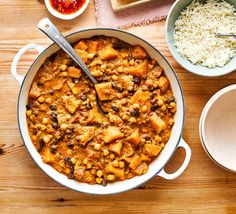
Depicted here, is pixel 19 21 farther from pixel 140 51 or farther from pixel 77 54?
pixel 140 51

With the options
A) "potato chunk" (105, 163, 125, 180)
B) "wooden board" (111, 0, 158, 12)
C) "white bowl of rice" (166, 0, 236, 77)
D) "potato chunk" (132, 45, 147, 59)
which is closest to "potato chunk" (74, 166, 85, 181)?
"potato chunk" (105, 163, 125, 180)

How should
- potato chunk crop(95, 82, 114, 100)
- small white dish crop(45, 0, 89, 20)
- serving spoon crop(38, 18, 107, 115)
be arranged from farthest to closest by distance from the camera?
small white dish crop(45, 0, 89, 20) < potato chunk crop(95, 82, 114, 100) < serving spoon crop(38, 18, 107, 115)

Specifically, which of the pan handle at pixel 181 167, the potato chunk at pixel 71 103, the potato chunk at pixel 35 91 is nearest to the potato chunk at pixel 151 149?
the pan handle at pixel 181 167

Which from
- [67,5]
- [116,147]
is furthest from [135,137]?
[67,5]

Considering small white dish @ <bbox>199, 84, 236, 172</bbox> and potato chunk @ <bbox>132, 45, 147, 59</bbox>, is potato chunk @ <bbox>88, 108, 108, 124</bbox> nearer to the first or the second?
potato chunk @ <bbox>132, 45, 147, 59</bbox>

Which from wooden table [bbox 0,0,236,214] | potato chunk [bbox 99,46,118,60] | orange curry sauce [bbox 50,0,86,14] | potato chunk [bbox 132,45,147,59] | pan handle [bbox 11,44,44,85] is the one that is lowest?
wooden table [bbox 0,0,236,214]

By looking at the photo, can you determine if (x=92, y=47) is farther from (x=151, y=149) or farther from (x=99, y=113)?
(x=151, y=149)

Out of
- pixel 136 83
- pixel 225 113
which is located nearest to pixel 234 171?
pixel 225 113
